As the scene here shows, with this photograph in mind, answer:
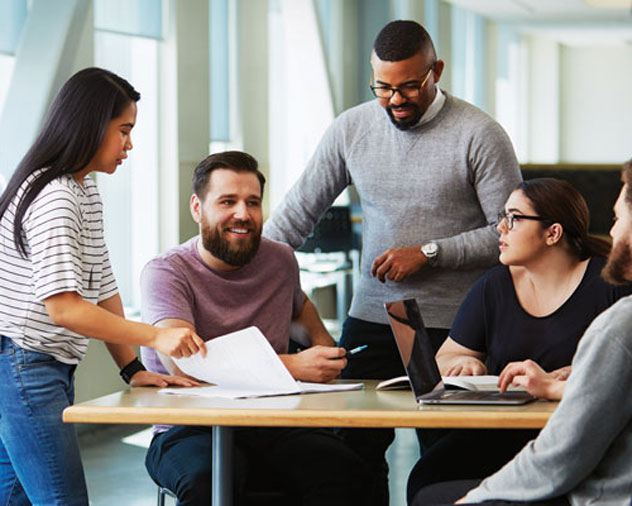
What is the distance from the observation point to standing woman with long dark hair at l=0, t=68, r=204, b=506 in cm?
208

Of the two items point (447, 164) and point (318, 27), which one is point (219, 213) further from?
point (318, 27)

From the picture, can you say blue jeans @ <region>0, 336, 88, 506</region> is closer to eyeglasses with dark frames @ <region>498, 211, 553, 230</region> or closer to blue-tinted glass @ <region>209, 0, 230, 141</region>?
eyeglasses with dark frames @ <region>498, 211, 553, 230</region>

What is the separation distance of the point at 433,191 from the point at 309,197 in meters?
0.44

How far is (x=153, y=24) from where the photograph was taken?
577 cm

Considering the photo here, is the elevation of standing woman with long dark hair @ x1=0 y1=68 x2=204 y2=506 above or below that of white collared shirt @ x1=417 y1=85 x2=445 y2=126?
below

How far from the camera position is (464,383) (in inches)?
88.4

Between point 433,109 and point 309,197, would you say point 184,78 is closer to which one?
point 309,197

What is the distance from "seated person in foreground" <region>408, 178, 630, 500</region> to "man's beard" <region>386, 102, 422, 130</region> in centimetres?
40

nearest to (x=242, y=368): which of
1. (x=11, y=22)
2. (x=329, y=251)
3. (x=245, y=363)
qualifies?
(x=245, y=363)

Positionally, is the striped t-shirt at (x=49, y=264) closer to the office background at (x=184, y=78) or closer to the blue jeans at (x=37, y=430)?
the blue jeans at (x=37, y=430)

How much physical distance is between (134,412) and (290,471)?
539 mm

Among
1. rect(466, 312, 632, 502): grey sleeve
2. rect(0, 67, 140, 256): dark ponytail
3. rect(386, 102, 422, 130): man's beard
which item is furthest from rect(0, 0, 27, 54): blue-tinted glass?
rect(466, 312, 632, 502): grey sleeve

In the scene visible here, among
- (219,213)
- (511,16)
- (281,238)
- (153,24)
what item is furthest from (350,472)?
(511,16)

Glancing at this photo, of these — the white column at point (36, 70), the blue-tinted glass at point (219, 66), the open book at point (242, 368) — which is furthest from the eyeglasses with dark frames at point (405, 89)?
the blue-tinted glass at point (219, 66)
